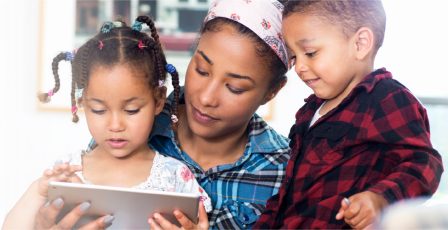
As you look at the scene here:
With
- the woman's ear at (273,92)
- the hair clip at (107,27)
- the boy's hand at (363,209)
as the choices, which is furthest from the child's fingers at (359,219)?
the hair clip at (107,27)

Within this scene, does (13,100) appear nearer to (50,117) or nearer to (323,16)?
(50,117)

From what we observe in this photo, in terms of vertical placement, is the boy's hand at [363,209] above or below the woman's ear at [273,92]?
below

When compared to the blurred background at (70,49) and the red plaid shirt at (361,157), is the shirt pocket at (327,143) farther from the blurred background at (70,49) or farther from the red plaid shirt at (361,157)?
the blurred background at (70,49)

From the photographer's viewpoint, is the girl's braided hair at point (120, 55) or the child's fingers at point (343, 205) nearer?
the child's fingers at point (343, 205)

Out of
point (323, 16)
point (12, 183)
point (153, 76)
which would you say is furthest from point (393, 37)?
point (12, 183)

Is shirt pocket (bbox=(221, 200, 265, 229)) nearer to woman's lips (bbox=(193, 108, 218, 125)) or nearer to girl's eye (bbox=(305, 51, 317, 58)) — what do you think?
woman's lips (bbox=(193, 108, 218, 125))

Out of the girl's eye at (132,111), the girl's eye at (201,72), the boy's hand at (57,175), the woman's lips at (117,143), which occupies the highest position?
the girl's eye at (201,72)

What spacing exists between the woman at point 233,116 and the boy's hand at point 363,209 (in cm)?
19

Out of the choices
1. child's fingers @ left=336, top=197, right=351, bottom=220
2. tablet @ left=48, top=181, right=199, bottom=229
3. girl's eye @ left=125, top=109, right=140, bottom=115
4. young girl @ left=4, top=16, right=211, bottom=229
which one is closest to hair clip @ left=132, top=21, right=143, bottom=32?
→ young girl @ left=4, top=16, right=211, bottom=229

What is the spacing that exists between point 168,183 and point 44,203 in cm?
14

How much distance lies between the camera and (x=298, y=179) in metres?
0.71

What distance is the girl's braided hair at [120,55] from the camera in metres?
0.75

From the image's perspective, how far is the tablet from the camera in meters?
0.67

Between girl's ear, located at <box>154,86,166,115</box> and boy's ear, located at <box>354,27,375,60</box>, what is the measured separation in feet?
0.78
